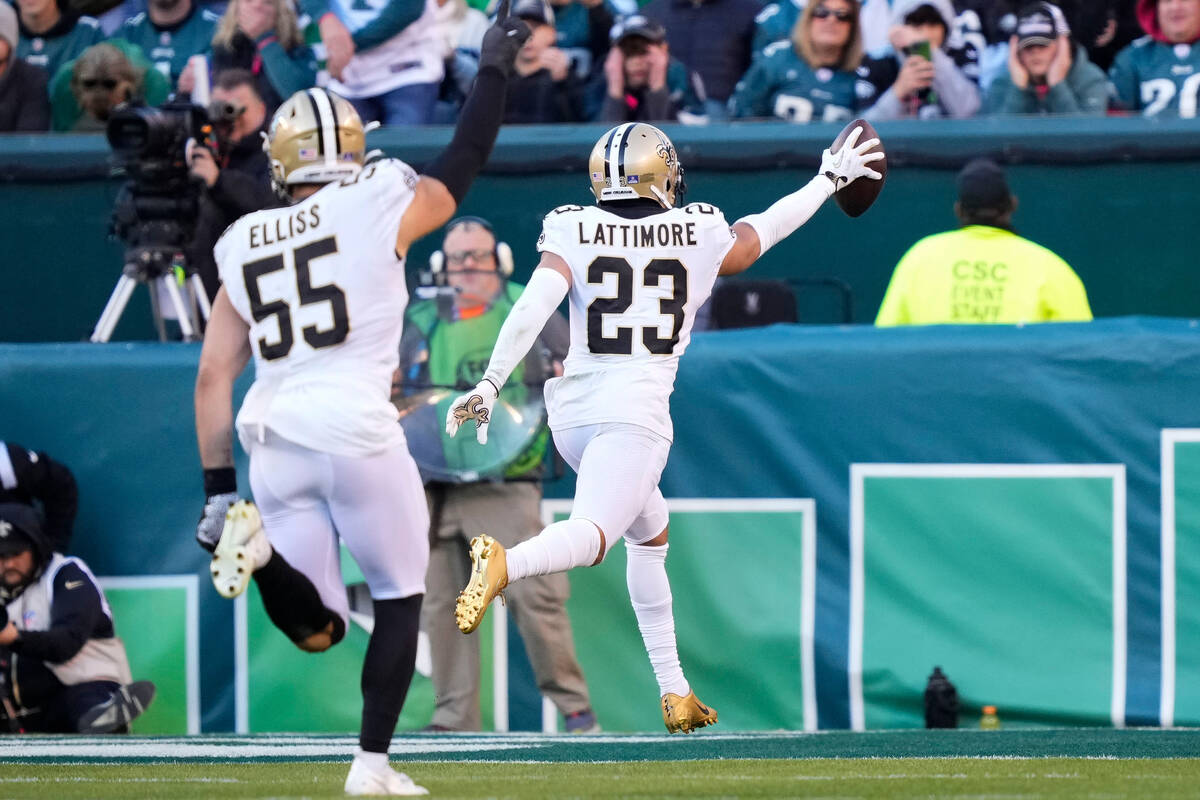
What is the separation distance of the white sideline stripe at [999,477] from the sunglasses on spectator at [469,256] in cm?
170

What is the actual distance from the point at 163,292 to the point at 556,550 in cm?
370

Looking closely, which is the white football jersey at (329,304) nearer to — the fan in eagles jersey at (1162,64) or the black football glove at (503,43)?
the black football glove at (503,43)

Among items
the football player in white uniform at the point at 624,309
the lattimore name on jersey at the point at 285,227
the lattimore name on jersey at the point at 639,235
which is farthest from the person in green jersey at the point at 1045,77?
the lattimore name on jersey at the point at 285,227

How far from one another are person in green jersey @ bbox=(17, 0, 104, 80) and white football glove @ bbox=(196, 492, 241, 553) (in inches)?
263

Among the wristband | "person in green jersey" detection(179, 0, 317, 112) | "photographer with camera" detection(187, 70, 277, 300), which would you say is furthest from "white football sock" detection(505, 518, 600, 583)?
"person in green jersey" detection(179, 0, 317, 112)

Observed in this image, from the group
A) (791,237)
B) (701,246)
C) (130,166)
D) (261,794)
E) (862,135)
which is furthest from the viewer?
(791,237)

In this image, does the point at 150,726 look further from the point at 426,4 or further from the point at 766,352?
the point at 426,4

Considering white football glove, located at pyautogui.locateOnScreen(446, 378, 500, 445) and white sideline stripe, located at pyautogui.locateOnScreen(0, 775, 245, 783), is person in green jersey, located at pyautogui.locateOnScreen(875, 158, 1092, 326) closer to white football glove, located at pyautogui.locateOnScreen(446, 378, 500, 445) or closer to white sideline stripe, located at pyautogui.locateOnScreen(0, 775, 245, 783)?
white football glove, located at pyautogui.locateOnScreen(446, 378, 500, 445)

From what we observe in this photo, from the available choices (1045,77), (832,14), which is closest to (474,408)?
(832,14)

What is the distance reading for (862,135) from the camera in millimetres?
6535

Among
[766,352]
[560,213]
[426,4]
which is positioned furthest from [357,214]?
[426,4]

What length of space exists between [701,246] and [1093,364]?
2.40 meters

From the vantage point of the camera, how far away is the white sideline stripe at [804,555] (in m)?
7.82

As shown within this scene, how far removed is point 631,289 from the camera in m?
6.01
